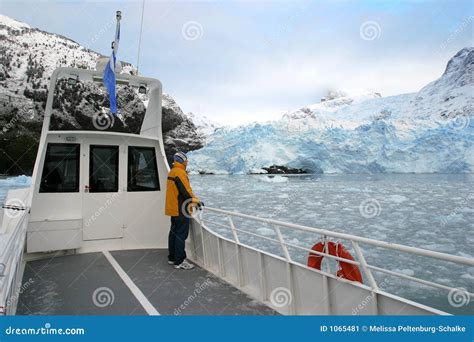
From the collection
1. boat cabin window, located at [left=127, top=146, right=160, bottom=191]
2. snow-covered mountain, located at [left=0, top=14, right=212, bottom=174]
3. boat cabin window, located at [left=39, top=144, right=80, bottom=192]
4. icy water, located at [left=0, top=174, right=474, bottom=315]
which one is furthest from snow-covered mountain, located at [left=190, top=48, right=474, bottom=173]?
boat cabin window, located at [left=39, top=144, right=80, bottom=192]

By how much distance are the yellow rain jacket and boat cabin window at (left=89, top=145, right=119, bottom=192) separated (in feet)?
4.04

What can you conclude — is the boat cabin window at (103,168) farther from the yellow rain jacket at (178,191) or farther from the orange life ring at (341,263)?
the orange life ring at (341,263)

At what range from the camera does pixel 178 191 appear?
4.39 meters

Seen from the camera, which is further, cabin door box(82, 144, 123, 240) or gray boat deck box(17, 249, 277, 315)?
cabin door box(82, 144, 123, 240)

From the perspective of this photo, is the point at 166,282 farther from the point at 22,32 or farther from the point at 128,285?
the point at 22,32

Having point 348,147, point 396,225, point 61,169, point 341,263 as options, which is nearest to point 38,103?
point 348,147

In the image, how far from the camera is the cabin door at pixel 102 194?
16.8 feet

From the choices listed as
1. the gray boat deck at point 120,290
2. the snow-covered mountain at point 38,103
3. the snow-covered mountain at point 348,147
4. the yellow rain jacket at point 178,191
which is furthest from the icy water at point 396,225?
the snow-covered mountain at point 38,103

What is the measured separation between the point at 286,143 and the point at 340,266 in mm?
37639

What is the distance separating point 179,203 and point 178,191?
0.16 metres

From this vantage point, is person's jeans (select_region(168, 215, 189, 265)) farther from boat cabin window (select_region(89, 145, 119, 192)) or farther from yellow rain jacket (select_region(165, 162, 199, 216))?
boat cabin window (select_region(89, 145, 119, 192))

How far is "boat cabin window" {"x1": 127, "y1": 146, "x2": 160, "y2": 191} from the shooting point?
5.36 m

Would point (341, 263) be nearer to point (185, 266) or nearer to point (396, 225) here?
point (185, 266)

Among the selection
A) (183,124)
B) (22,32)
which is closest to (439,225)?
(183,124)
